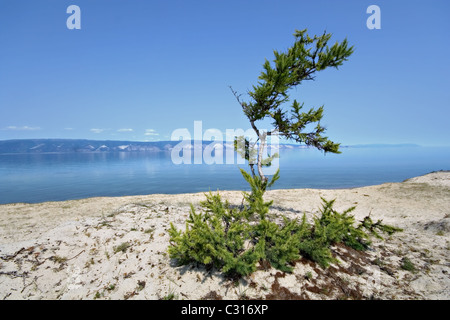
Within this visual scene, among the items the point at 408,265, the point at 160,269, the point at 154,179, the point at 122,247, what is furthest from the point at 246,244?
the point at 154,179

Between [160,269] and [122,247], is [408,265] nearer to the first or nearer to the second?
[160,269]

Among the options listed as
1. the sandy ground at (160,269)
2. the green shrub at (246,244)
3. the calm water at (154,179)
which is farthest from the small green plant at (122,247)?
the calm water at (154,179)

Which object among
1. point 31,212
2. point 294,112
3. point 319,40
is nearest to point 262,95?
point 294,112

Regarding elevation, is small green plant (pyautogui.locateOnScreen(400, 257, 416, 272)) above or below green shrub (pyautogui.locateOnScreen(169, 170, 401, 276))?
below

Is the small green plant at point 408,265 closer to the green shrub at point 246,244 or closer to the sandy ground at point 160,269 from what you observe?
the sandy ground at point 160,269

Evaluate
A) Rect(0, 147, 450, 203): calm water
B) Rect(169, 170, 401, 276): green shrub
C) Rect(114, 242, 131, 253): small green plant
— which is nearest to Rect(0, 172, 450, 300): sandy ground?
Rect(114, 242, 131, 253): small green plant

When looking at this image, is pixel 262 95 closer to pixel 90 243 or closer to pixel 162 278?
pixel 162 278

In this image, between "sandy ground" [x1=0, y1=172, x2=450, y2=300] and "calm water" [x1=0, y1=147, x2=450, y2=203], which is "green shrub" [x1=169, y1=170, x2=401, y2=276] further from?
"calm water" [x1=0, y1=147, x2=450, y2=203]

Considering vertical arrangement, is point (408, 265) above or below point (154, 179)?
above

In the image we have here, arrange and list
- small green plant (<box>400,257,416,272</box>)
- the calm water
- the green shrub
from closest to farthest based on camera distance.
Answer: the green shrub < small green plant (<box>400,257,416,272</box>) < the calm water

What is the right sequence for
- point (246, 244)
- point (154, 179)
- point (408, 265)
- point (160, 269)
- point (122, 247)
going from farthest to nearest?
point (154, 179)
point (122, 247)
point (246, 244)
point (408, 265)
point (160, 269)

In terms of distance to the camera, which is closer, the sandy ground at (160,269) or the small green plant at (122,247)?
the sandy ground at (160,269)

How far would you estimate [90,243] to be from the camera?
727 cm
